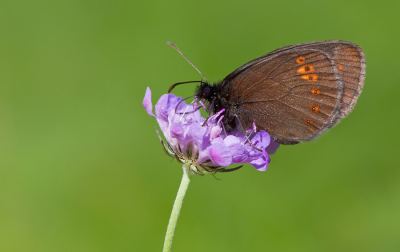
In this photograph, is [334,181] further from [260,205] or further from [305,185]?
[260,205]

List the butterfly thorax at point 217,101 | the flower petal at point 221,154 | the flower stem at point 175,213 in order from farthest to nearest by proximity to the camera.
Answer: the butterfly thorax at point 217,101
the flower petal at point 221,154
the flower stem at point 175,213

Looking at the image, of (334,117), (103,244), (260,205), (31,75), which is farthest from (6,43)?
(334,117)

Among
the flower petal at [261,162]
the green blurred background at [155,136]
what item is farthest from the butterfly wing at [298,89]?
the green blurred background at [155,136]

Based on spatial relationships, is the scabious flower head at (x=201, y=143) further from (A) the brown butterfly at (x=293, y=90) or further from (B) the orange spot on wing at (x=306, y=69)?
(B) the orange spot on wing at (x=306, y=69)

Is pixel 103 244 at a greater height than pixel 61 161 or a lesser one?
lesser

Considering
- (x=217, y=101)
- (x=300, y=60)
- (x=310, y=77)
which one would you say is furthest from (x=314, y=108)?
(x=217, y=101)

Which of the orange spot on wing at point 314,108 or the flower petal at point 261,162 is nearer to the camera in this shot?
the flower petal at point 261,162

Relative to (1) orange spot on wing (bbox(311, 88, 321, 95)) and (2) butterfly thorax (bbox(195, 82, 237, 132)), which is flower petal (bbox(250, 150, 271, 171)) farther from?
(1) orange spot on wing (bbox(311, 88, 321, 95))

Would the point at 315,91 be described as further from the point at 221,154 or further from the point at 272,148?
the point at 221,154
